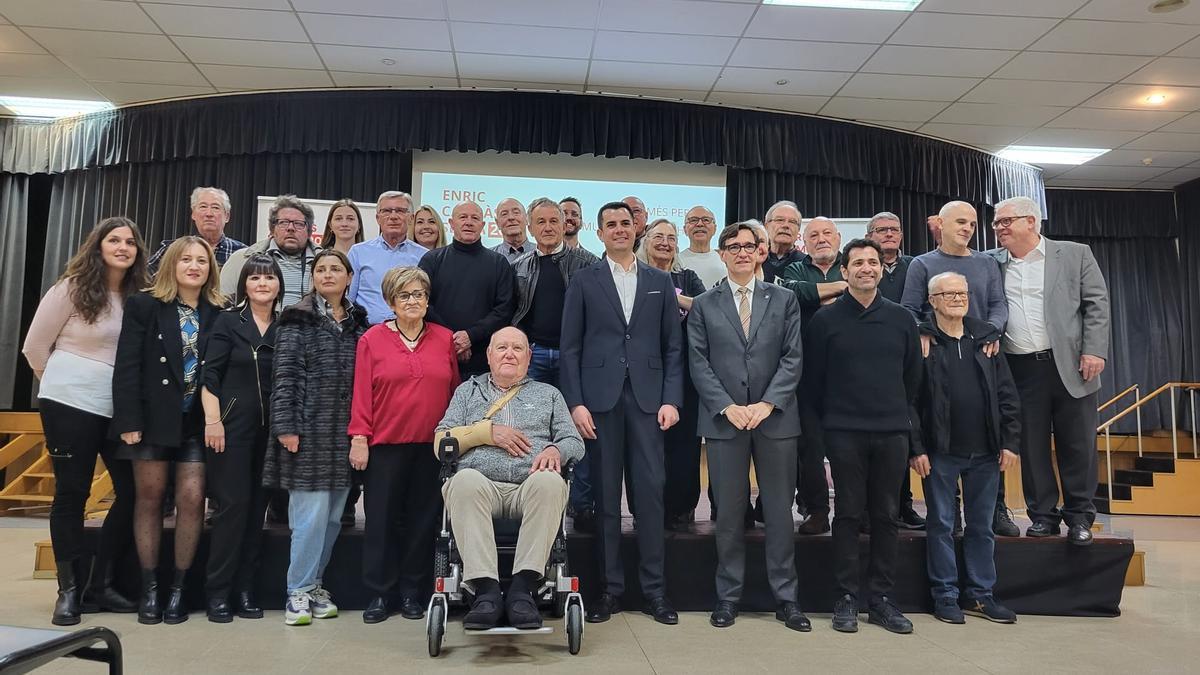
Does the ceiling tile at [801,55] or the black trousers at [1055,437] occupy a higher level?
the ceiling tile at [801,55]

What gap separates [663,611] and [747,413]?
0.85 m

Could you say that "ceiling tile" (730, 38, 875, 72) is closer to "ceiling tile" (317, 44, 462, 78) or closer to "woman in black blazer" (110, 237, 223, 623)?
"ceiling tile" (317, 44, 462, 78)

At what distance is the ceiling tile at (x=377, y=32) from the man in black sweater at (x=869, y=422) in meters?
4.04

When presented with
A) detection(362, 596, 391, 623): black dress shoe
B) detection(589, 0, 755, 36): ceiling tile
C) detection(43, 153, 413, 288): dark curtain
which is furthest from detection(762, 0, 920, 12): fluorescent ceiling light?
detection(362, 596, 391, 623): black dress shoe

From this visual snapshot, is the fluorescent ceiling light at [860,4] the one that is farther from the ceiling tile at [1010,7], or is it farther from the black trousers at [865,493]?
the black trousers at [865,493]

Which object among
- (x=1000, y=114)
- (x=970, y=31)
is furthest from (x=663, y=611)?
(x=1000, y=114)

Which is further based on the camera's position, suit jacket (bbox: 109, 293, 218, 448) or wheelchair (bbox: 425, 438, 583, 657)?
suit jacket (bbox: 109, 293, 218, 448)

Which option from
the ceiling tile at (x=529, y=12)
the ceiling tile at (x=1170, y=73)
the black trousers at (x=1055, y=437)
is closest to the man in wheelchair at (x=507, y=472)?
the black trousers at (x=1055, y=437)

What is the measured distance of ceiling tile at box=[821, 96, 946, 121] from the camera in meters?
6.97

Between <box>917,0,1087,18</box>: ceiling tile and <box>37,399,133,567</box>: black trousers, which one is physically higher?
<box>917,0,1087,18</box>: ceiling tile

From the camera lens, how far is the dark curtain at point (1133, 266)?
30.3 feet

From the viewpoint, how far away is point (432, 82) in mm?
6816

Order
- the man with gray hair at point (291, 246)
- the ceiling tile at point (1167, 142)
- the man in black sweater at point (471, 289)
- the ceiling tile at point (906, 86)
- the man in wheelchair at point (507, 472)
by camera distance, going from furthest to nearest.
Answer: the ceiling tile at point (1167, 142), the ceiling tile at point (906, 86), the man with gray hair at point (291, 246), the man in black sweater at point (471, 289), the man in wheelchair at point (507, 472)

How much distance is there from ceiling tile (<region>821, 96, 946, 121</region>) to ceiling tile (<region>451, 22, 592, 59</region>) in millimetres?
2503
